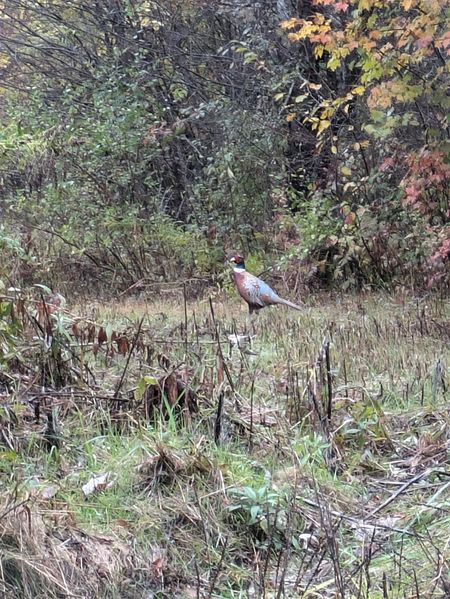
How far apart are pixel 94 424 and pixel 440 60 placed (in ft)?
22.0

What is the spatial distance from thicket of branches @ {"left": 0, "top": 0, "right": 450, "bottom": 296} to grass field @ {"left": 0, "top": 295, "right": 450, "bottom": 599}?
187 inches

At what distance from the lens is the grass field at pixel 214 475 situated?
10.2ft

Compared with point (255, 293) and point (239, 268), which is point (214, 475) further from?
point (239, 268)

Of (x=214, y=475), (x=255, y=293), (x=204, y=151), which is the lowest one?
(x=255, y=293)

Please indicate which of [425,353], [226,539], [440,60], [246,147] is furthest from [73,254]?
[226,539]

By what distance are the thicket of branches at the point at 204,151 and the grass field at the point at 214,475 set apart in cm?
474

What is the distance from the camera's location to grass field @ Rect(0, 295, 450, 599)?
311 cm

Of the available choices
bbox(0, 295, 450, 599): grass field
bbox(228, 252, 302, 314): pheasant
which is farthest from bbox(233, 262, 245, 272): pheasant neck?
bbox(0, 295, 450, 599): grass field

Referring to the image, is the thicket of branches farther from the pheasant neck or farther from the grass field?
the grass field

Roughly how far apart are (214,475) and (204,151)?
36.6 ft

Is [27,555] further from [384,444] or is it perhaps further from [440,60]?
[440,60]

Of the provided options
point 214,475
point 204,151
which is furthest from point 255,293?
point 214,475

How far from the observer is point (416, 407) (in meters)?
4.94

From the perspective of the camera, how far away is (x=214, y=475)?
3.78 m
